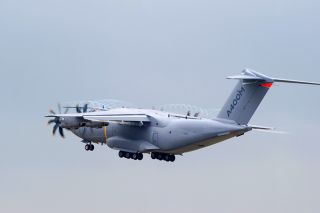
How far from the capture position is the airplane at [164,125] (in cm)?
12294

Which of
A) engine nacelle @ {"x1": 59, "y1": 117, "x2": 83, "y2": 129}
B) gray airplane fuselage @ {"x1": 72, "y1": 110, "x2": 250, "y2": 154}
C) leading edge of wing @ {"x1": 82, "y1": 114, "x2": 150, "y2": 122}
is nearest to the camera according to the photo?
gray airplane fuselage @ {"x1": 72, "y1": 110, "x2": 250, "y2": 154}

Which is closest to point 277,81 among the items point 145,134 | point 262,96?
point 262,96

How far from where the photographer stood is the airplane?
12294 cm

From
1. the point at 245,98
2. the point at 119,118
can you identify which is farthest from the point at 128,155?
the point at 245,98

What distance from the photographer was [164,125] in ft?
415

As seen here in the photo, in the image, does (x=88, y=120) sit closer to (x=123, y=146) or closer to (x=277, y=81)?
(x=123, y=146)

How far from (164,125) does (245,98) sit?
6.07m

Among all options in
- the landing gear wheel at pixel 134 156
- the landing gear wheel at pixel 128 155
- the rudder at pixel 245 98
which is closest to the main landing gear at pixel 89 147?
the landing gear wheel at pixel 128 155

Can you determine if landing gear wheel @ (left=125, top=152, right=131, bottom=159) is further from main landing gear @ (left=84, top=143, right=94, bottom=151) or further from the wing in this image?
main landing gear @ (left=84, top=143, right=94, bottom=151)

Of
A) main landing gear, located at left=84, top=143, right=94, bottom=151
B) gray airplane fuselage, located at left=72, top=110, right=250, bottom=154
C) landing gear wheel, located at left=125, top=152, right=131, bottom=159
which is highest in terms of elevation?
gray airplane fuselage, located at left=72, top=110, right=250, bottom=154

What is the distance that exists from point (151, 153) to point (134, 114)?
2.72 meters

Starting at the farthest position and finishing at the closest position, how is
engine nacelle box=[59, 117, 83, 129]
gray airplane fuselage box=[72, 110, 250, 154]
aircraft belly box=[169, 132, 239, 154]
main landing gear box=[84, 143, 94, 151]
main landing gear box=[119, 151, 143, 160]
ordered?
main landing gear box=[84, 143, 94, 151] < main landing gear box=[119, 151, 143, 160] < engine nacelle box=[59, 117, 83, 129] < aircraft belly box=[169, 132, 239, 154] < gray airplane fuselage box=[72, 110, 250, 154]

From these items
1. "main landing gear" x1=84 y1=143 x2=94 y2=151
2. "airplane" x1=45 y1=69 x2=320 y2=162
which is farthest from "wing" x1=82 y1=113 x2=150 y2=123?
"main landing gear" x1=84 y1=143 x2=94 y2=151

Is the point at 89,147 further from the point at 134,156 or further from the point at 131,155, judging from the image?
the point at 134,156
